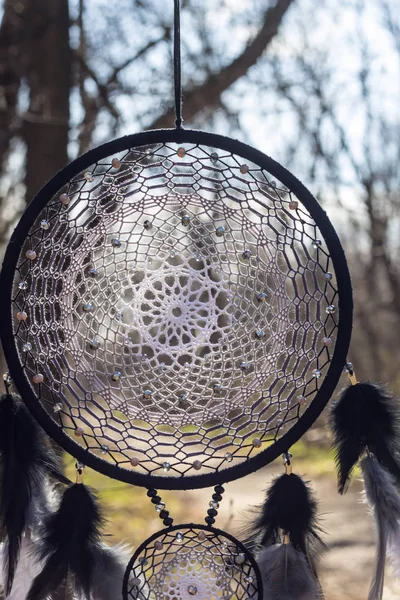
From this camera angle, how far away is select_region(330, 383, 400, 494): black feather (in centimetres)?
73

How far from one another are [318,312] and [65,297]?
0.89 feet

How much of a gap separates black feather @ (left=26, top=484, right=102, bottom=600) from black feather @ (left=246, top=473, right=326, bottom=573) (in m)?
0.18

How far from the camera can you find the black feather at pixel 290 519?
732 millimetres

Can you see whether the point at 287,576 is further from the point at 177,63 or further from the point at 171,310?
the point at 177,63

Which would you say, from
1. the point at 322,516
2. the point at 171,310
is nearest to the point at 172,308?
the point at 171,310

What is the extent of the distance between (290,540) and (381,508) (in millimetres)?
106

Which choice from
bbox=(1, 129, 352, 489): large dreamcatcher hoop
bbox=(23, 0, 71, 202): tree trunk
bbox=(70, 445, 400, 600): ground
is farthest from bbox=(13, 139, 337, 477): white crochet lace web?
bbox=(70, 445, 400, 600): ground

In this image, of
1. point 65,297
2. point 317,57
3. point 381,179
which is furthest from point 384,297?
point 65,297

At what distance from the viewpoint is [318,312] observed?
70cm

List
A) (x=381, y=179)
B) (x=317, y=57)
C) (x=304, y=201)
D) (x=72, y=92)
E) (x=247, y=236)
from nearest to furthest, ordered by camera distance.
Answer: (x=304, y=201)
(x=247, y=236)
(x=72, y=92)
(x=317, y=57)
(x=381, y=179)

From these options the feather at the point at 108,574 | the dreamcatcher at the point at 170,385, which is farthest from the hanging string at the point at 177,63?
the feather at the point at 108,574

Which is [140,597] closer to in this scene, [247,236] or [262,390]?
[262,390]

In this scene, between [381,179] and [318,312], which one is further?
[381,179]

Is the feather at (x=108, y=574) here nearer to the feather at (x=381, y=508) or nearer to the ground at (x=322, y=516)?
the feather at (x=381, y=508)
